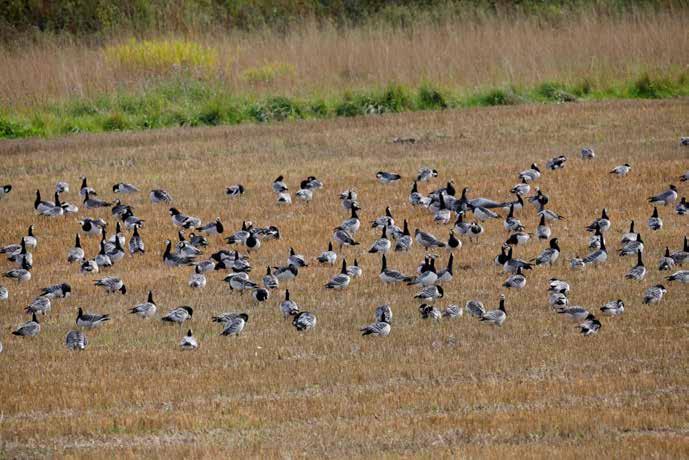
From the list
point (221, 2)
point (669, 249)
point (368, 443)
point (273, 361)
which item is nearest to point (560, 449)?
point (368, 443)

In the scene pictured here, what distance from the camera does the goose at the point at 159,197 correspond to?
23.3 meters

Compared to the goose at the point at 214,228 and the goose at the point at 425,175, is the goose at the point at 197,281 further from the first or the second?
the goose at the point at 425,175

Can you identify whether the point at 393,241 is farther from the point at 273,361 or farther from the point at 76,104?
the point at 76,104

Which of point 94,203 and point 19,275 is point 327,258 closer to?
point 19,275

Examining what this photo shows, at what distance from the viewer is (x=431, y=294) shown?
1562cm

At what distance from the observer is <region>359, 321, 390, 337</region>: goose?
1403 cm

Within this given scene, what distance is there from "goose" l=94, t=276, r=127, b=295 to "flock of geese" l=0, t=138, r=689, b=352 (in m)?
0.01

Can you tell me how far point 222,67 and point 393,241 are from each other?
57.6ft

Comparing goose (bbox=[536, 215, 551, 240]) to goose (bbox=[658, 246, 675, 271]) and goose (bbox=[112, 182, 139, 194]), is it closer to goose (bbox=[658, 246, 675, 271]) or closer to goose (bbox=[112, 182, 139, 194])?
goose (bbox=[658, 246, 675, 271])

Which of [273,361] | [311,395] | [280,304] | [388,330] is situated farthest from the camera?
[280,304]

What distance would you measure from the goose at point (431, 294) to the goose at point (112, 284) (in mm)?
4534

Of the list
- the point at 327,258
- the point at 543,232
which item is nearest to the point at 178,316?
the point at 327,258

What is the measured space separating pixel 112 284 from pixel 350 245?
453 cm

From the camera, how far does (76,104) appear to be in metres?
33.4
